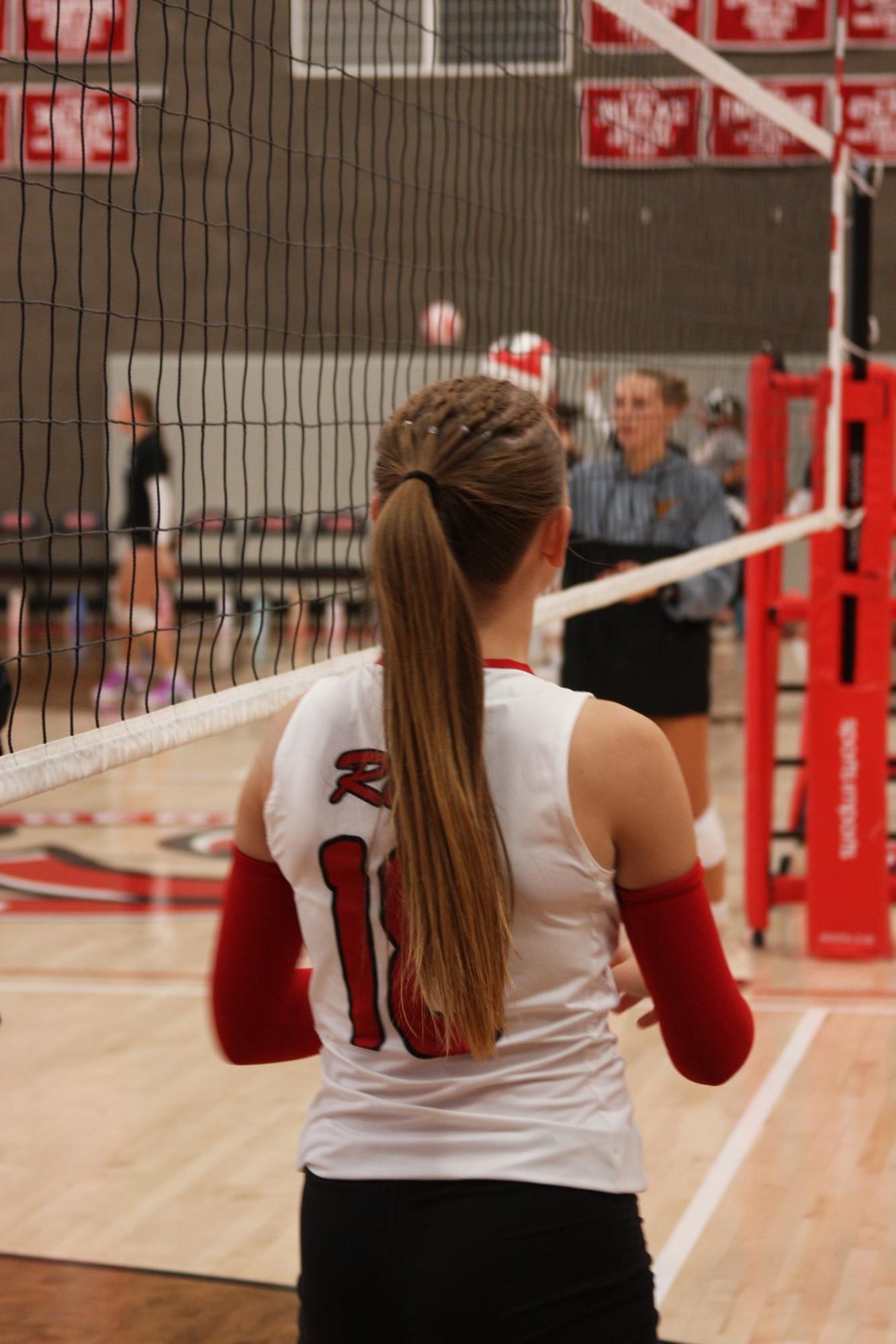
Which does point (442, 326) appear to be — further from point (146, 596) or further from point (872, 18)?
point (872, 18)

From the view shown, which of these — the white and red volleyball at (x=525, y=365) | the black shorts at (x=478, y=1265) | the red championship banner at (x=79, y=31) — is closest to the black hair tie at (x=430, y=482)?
the black shorts at (x=478, y=1265)

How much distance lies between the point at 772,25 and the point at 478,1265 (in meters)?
11.0

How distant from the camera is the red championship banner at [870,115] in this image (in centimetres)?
1098

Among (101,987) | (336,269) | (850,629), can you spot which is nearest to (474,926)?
(101,987)

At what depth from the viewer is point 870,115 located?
36.3 feet

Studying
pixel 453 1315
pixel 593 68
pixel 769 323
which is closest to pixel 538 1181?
pixel 453 1315

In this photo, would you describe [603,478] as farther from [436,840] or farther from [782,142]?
[782,142]

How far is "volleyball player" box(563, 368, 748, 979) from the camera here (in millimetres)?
4176

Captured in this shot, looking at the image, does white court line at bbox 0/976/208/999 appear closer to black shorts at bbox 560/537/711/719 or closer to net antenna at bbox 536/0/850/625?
black shorts at bbox 560/537/711/719

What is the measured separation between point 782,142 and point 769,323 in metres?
2.61

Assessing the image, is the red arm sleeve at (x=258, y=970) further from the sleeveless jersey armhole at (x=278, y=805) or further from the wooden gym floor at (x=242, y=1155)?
the wooden gym floor at (x=242, y=1155)

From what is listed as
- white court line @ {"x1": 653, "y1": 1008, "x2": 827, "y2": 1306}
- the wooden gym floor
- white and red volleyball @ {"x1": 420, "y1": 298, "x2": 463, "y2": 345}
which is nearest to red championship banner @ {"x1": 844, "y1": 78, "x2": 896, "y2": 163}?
white and red volleyball @ {"x1": 420, "y1": 298, "x2": 463, "y2": 345}

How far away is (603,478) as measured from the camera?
4262 mm

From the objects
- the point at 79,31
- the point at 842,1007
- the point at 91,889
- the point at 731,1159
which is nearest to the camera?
the point at 731,1159
